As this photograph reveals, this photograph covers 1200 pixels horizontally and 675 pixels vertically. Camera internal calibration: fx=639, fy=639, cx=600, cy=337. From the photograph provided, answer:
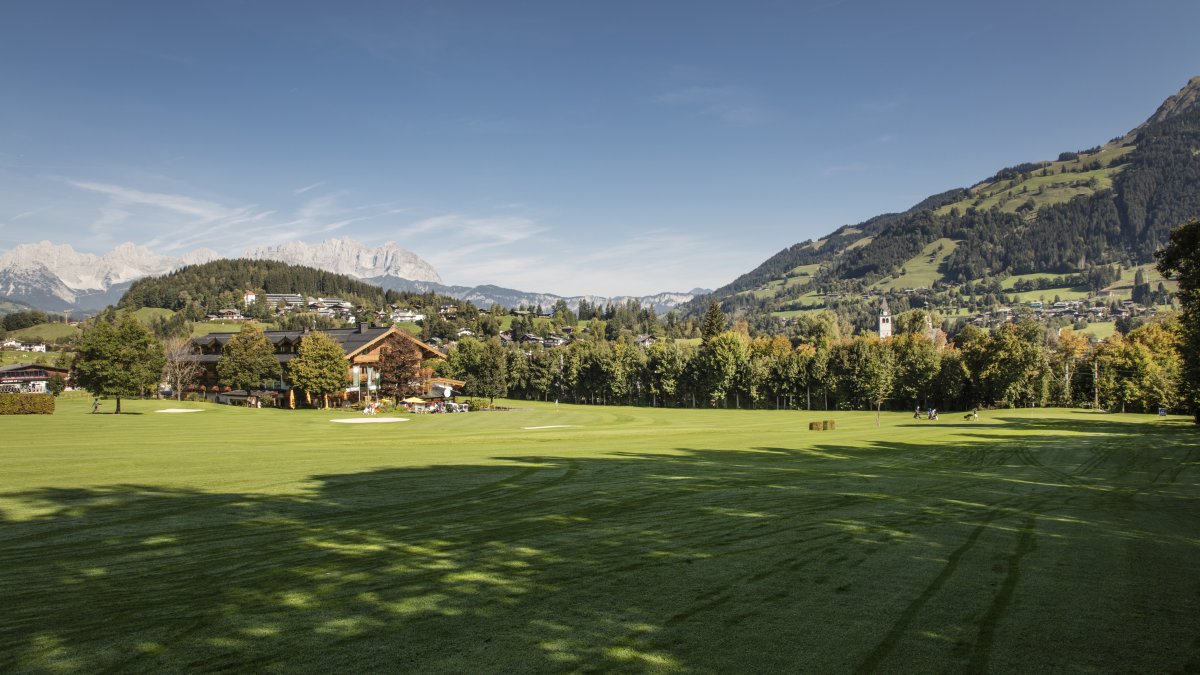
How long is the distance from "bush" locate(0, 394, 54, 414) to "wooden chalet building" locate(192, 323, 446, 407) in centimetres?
3508

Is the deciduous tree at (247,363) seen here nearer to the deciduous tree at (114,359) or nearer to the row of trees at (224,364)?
the row of trees at (224,364)

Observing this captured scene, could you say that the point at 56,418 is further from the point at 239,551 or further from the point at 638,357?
the point at 638,357

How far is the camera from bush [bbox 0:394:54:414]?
55.2 metres

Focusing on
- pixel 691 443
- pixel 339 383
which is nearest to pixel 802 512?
pixel 691 443

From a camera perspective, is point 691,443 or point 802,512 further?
point 691,443

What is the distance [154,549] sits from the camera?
11078mm

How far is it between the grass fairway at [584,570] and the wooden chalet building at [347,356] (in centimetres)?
7875

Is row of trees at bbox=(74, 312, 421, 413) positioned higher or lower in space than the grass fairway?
higher

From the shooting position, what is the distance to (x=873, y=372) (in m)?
Answer: 96.1

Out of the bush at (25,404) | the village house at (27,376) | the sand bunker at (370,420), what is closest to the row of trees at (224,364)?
the bush at (25,404)

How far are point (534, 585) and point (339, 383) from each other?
8414 cm

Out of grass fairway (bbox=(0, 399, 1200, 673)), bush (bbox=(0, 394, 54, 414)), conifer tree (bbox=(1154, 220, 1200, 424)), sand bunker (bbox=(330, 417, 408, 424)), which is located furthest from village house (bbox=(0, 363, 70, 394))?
conifer tree (bbox=(1154, 220, 1200, 424))

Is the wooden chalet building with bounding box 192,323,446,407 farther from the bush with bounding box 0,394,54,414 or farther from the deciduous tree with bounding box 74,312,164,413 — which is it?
the bush with bounding box 0,394,54,414

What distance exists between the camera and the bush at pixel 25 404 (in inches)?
2173
